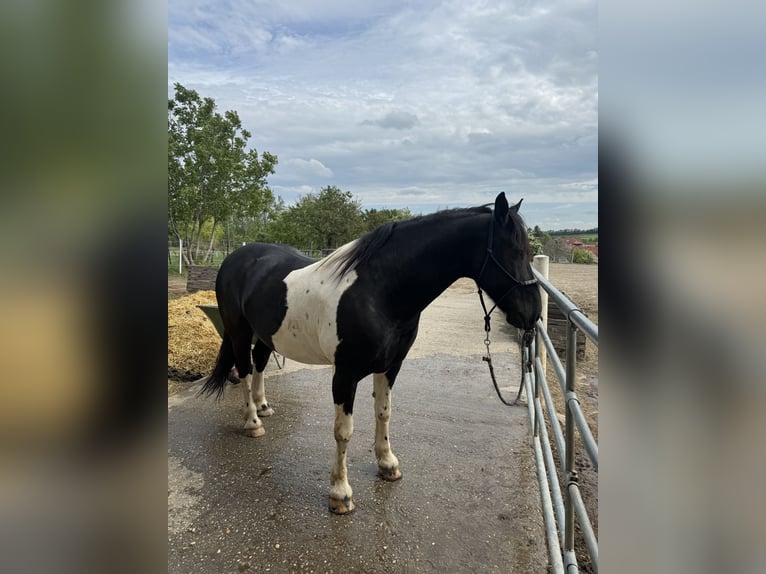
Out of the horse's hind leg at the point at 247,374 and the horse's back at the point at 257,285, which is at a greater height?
the horse's back at the point at 257,285

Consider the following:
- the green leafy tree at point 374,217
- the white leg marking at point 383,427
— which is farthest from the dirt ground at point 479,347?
the green leafy tree at point 374,217

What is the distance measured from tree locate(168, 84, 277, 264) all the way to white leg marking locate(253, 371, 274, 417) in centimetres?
1305

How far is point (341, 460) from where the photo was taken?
2381mm

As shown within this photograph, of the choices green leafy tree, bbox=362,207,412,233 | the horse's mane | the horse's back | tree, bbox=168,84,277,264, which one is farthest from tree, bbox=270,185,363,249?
the horse's mane

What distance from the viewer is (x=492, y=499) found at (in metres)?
2.42

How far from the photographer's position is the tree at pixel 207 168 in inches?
607

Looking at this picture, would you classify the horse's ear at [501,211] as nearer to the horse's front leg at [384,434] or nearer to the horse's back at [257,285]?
the horse's front leg at [384,434]

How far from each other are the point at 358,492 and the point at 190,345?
3.24 meters

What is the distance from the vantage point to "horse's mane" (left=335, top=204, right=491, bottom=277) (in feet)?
7.55

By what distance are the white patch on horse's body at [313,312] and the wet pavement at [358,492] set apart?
31.4 inches

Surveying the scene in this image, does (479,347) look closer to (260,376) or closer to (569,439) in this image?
(260,376)

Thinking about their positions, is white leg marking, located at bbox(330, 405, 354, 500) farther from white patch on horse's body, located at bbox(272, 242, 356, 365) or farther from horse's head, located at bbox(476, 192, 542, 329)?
horse's head, located at bbox(476, 192, 542, 329)

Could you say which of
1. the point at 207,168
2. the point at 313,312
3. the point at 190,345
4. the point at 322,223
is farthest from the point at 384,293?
the point at 322,223
